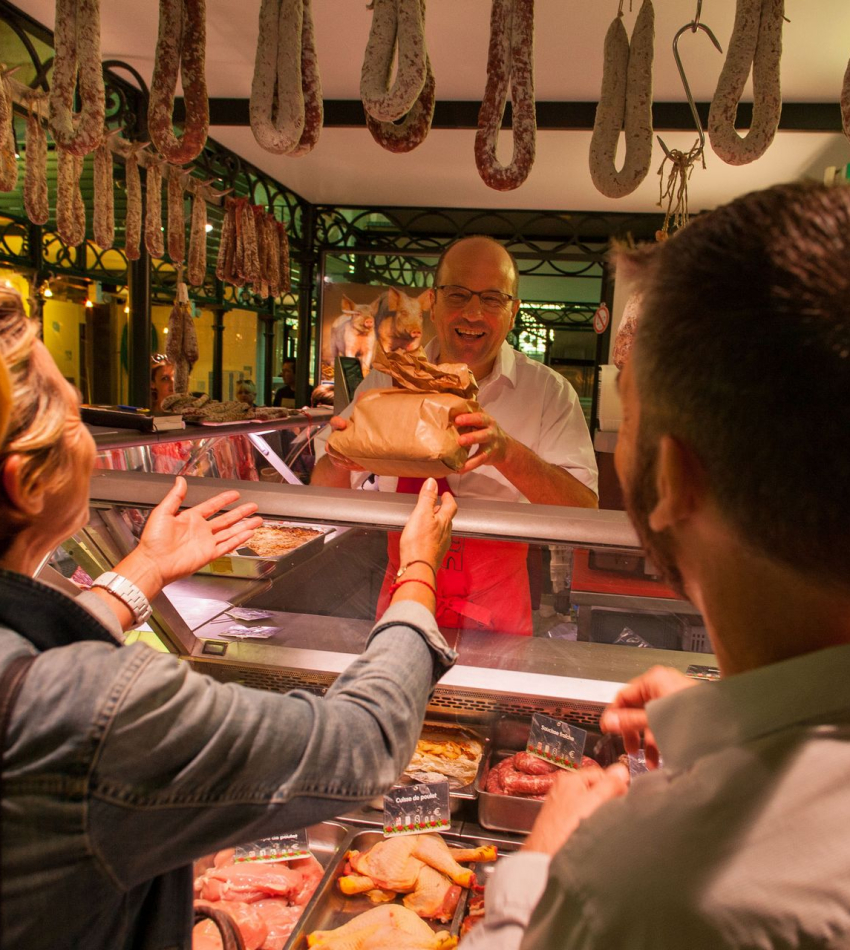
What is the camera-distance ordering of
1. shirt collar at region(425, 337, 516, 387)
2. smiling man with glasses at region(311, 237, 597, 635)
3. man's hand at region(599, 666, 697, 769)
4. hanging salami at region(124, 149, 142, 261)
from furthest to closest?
hanging salami at region(124, 149, 142, 261) < shirt collar at region(425, 337, 516, 387) < smiling man with glasses at region(311, 237, 597, 635) < man's hand at region(599, 666, 697, 769)

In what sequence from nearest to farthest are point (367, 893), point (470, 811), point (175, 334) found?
1. point (367, 893)
2. point (470, 811)
3. point (175, 334)

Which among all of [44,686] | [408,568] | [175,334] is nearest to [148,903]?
[44,686]

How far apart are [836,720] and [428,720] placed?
1705 mm

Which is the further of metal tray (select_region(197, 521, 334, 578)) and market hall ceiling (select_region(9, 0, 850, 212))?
market hall ceiling (select_region(9, 0, 850, 212))

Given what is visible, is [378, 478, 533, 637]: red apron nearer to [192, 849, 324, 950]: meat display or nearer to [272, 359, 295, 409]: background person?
[192, 849, 324, 950]: meat display

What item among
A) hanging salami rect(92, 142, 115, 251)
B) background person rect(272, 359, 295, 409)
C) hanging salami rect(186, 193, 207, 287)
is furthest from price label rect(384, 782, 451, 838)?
background person rect(272, 359, 295, 409)

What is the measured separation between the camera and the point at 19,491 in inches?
36.9

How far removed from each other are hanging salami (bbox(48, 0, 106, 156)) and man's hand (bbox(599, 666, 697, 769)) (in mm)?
3180

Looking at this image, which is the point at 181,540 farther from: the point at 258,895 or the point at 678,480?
the point at 678,480

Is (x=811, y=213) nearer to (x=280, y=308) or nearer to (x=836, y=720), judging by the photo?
(x=836, y=720)

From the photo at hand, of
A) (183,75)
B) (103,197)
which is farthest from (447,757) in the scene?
(103,197)

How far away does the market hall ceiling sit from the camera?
4.24 metres

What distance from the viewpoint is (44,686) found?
2.64ft

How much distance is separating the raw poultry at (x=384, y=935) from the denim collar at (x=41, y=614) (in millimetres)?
1210
